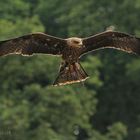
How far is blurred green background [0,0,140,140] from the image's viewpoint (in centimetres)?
2973

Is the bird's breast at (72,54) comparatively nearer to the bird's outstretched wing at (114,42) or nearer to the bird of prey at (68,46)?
the bird of prey at (68,46)

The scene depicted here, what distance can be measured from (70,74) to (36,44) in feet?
2.83

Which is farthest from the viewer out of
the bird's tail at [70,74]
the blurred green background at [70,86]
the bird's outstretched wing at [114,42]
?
the blurred green background at [70,86]

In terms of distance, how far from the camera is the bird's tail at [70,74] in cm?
1339

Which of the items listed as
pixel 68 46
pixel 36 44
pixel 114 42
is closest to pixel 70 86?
pixel 114 42

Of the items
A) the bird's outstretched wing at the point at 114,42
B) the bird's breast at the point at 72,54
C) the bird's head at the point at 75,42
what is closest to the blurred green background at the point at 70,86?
the bird's outstretched wing at the point at 114,42

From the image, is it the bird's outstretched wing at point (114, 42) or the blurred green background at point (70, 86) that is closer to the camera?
the bird's outstretched wing at point (114, 42)

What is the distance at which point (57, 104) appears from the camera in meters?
29.8

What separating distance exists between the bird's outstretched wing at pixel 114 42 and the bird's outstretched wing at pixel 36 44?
0.46m

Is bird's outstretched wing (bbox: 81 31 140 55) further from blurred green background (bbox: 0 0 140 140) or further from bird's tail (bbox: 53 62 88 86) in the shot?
blurred green background (bbox: 0 0 140 140)

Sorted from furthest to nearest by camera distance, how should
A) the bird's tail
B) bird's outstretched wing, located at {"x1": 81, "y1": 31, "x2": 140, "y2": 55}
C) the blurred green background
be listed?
the blurred green background < bird's outstretched wing, located at {"x1": 81, "y1": 31, "x2": 140, "y2": 55} < the bird's tail

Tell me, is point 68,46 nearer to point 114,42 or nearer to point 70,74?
point 70,74

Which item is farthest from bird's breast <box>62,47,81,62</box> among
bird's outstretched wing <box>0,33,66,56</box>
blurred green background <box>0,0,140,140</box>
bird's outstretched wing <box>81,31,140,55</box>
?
blurred green background <box>0,0,140,140</box>

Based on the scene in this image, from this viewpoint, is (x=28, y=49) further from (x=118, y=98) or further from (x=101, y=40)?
(x=118, y=98)
